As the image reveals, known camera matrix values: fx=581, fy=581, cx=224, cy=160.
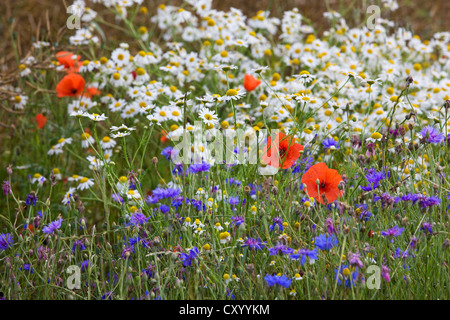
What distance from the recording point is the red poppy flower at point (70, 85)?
3.00 m

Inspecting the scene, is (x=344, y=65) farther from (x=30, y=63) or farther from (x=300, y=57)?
(x=30, y=63)

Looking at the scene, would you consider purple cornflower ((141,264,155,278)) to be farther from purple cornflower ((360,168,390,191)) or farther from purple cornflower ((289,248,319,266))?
purple cornflower ((360,168,390,191))

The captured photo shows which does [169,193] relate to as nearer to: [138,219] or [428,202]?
[138,219]

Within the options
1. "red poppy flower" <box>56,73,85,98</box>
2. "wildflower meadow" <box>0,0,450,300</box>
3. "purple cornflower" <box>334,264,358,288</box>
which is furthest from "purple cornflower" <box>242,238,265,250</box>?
"red poppy flower" <box>56,73,85,98</box>

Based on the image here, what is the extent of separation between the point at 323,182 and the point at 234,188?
356 millimetres

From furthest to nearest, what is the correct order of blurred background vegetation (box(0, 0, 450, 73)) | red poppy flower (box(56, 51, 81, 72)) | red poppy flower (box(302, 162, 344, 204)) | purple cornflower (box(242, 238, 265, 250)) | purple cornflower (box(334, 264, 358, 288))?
1. blurred background vegetation (box(0, 0, 450, 73))
2. red poppy flower (box(56, 51, 81, 72))
3. red poppy flower (box(302, 162, 344, 204))
4. purple cornflower (box(242, 238, 265, 250))
5. purple cornflower (box(334, 264, 358, 288))

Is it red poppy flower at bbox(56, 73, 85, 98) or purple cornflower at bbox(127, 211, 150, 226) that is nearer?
purple cornflower at bbox(127, 211, 150, 226)

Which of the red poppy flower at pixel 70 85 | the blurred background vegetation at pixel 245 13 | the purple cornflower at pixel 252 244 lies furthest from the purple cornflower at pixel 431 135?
the blurred background vegetation at pixel 245 13

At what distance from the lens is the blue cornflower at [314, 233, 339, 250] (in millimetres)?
1663

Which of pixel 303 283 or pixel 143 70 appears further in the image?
pixel 143 70

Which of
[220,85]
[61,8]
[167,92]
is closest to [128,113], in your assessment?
[167,92]

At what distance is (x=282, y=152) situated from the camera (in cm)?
220
